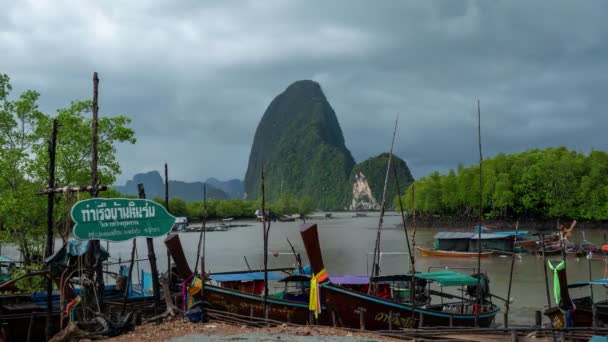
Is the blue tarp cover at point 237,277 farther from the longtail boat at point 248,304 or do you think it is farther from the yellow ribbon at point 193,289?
the yellow ribbon at point 193,289

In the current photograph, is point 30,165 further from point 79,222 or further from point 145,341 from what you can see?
point 145,341

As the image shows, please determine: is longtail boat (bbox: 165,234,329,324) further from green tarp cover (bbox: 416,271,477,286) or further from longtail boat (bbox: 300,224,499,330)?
green tarp cover (bbox: 416,271,477,286)

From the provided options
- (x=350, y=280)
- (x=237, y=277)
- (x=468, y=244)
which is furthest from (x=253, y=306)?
(x=468, y=244)

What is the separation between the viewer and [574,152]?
7712 cm

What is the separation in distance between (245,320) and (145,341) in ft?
10.4

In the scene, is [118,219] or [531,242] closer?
[118,219]

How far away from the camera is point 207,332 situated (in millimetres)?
9703

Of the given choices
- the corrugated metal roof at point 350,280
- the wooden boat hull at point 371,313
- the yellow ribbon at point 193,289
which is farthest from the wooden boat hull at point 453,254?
the yellow ribbon at point 193,289

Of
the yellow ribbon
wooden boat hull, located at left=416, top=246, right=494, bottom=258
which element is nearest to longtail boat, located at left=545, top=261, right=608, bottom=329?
the yellow ribbon

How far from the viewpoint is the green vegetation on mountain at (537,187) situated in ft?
207

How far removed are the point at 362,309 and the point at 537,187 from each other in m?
61.6

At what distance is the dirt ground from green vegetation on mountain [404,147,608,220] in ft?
198

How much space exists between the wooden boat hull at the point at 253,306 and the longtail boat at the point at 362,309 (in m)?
0.71

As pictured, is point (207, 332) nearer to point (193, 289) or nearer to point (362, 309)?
point (193, 289)
